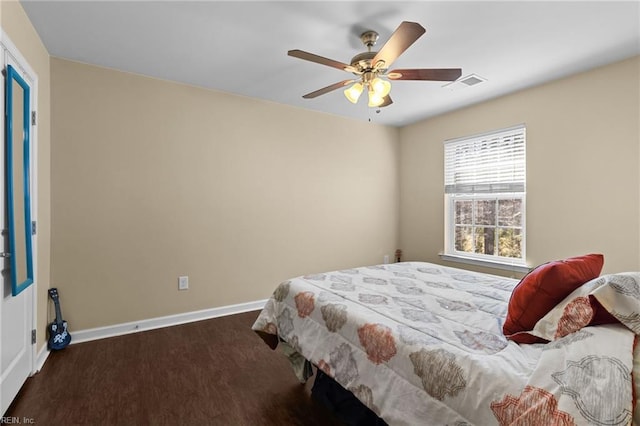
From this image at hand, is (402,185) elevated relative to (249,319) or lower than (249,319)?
elevated

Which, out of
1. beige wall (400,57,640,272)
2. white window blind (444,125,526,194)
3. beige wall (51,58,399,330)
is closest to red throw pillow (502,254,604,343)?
beige wall (400,57,640,272)

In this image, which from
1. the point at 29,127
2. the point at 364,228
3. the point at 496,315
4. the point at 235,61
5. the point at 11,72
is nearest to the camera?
the point at 496,315

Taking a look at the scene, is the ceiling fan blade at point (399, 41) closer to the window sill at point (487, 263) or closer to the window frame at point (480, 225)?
the window frame at point (480, 225)

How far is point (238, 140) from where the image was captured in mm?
3469

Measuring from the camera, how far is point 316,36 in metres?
2.27

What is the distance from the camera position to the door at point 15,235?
175cm

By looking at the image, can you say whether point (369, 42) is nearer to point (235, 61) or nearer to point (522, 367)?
point (235, 61)

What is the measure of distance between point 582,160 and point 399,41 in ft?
7.57

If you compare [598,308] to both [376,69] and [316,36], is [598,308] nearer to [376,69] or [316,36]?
[376,69]

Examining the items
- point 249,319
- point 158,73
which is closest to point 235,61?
point 158,73

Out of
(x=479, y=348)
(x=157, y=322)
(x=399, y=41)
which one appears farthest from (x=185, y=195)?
(x=479, y=348)

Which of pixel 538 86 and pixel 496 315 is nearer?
pixel 496 315

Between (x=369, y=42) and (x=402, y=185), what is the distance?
109 inches

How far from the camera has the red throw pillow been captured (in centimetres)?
126
